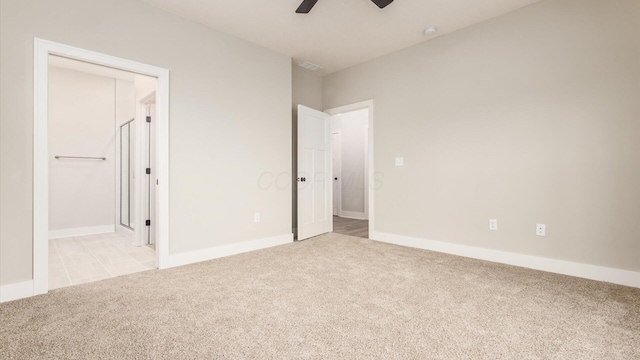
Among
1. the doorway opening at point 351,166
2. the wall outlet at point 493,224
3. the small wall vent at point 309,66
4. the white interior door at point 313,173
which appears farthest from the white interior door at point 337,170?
the wall outlet at point 493,224

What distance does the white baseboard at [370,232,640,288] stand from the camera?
7.57 feet

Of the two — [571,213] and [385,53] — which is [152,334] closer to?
[571,213]

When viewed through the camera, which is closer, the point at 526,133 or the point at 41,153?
the point at 41,153

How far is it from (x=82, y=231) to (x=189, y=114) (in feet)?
10.7

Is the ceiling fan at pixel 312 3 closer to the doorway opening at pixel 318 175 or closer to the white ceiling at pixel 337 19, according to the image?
Answer: the white ceiling at pixel 337 19

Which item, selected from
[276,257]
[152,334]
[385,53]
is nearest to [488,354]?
[152,334]

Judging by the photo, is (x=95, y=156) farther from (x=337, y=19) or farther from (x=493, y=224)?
(x=493, y=224)

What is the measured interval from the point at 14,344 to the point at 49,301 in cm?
62

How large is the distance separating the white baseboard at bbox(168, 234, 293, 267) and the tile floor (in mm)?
272

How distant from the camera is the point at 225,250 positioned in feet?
10.5

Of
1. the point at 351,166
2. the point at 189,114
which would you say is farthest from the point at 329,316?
the point at 351,166

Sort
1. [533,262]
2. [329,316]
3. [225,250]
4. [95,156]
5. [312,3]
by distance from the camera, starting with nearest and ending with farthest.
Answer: [329,316], [312,3], [533,262], [225,250], [95,156]

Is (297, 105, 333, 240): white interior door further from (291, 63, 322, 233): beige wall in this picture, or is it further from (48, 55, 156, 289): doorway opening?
(48, 55, 156, 289): doorway opening

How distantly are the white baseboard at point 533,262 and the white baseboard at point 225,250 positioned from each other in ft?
5.25
